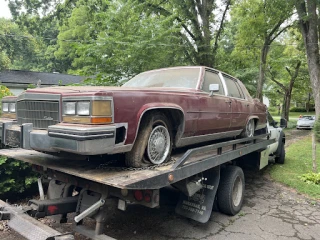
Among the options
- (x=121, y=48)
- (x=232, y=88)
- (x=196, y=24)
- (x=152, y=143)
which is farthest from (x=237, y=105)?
(x=196, y=24)

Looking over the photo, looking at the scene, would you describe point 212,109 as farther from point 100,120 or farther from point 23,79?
point 23,79

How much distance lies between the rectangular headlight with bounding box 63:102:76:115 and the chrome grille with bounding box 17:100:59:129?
0.38ft

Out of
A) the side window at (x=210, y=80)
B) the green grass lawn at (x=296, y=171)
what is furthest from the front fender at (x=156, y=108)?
the green grass lawn at (x=296, y=171)

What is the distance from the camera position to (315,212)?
489 centimetres

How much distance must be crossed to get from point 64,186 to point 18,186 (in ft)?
5.85

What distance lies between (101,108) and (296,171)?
675 cm

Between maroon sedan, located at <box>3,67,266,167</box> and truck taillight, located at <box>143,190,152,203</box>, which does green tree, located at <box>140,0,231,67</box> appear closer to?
maroon sedan, located at <box>3,67,266,167</box>

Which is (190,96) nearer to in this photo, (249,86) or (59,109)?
(59,109)

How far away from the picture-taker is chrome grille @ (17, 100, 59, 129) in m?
2.90

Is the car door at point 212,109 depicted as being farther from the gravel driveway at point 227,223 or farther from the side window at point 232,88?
the gravel driveway at point 227,223

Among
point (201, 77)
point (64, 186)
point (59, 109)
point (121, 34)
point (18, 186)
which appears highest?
point (121, 34)

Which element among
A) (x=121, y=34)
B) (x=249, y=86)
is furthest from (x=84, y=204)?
(x=249, y=86)

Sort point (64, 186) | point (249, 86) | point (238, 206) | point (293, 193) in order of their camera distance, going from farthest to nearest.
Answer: point (249, 86), point (293, 193), point (238, 206), point (64, 186)

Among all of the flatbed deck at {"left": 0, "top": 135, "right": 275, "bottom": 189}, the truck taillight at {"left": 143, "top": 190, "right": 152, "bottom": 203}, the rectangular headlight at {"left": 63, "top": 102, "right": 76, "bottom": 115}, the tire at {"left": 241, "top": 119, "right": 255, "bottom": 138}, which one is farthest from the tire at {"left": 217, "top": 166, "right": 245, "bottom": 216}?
the rectangular headlight at {"left": 63, "top": 102, "right": 76, "bottom": 115}
